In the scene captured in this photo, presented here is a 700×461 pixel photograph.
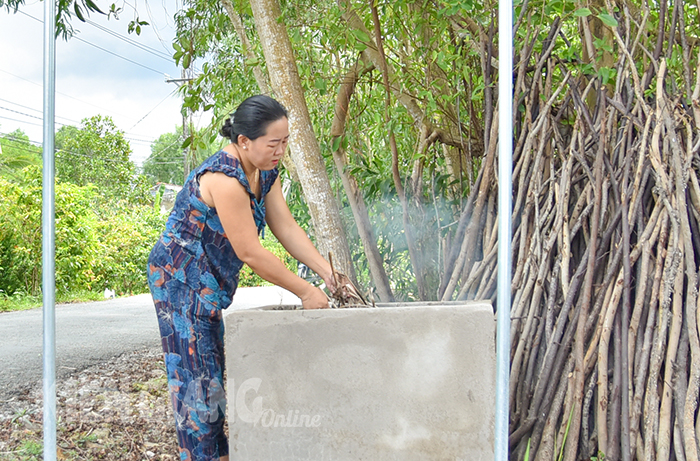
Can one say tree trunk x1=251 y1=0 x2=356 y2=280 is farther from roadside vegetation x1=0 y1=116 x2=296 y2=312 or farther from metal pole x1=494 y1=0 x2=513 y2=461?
roadside vegetation x1=0 y1=116 x2=296 y2=312

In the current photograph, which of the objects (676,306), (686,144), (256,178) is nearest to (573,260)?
(676,306)

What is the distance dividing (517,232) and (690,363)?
77 cm

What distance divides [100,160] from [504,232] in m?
15.3

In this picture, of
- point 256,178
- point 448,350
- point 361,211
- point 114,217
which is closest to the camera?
point 448,350

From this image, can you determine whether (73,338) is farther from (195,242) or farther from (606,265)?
(606,265)

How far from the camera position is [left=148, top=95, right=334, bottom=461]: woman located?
1.85 meters

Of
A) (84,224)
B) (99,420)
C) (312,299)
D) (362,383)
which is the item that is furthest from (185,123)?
(362,383)

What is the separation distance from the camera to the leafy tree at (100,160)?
15.0m

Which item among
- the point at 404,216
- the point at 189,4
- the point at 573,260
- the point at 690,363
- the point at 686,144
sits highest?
the point at 189,4

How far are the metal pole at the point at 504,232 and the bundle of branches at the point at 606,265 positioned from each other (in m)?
0.76

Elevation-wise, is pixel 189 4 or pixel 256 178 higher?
pixel 189 4

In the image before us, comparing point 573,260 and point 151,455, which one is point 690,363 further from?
point 151,455

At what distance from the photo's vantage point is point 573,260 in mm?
2350

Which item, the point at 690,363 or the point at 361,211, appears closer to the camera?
the point at 690,363
